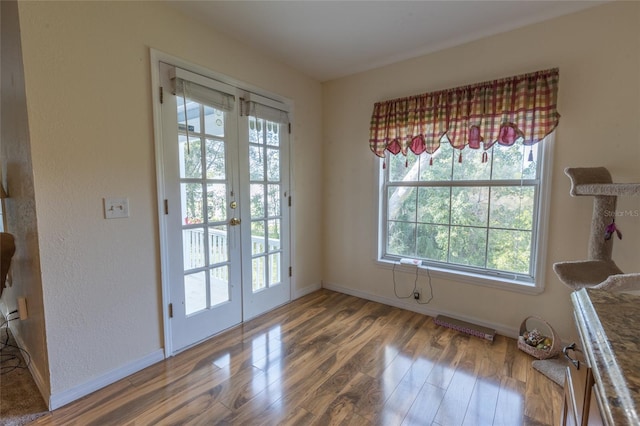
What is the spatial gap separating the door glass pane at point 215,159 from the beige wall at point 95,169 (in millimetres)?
411

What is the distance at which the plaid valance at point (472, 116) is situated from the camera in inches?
83.0

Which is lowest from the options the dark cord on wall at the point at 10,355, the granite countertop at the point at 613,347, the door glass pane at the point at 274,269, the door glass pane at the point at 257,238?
the dark cord on wall at the point at 10,355

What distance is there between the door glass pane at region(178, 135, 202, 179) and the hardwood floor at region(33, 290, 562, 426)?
4.33ft

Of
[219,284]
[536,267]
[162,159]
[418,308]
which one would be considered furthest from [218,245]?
[536,267]

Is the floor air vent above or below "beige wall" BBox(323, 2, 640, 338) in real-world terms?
below

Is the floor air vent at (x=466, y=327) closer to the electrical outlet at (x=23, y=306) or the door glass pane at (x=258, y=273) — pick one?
the door glass pane at (x=258, y=273)

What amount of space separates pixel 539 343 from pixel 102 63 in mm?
3374

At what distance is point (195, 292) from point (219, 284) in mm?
214

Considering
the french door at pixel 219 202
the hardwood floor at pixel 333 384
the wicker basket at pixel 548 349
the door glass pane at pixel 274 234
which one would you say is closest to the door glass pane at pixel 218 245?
the french door at pixel 219 202

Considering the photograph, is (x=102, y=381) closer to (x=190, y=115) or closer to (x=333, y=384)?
(x=333, y=384)

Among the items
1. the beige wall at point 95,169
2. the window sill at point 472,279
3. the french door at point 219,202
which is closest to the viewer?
the beige wall at point 95,169

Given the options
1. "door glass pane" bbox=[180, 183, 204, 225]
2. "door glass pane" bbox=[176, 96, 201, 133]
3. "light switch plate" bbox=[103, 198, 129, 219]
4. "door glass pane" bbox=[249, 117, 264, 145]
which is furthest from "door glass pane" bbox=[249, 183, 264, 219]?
"light switch plate" bbox=[103, 198, 129, 219]

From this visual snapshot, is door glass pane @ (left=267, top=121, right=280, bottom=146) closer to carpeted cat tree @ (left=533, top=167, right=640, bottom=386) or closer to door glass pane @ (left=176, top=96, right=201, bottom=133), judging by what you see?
door glass pane @ (left=176, top=96, right=201, bottom=133)

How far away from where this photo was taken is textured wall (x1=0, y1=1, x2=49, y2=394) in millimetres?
1563
